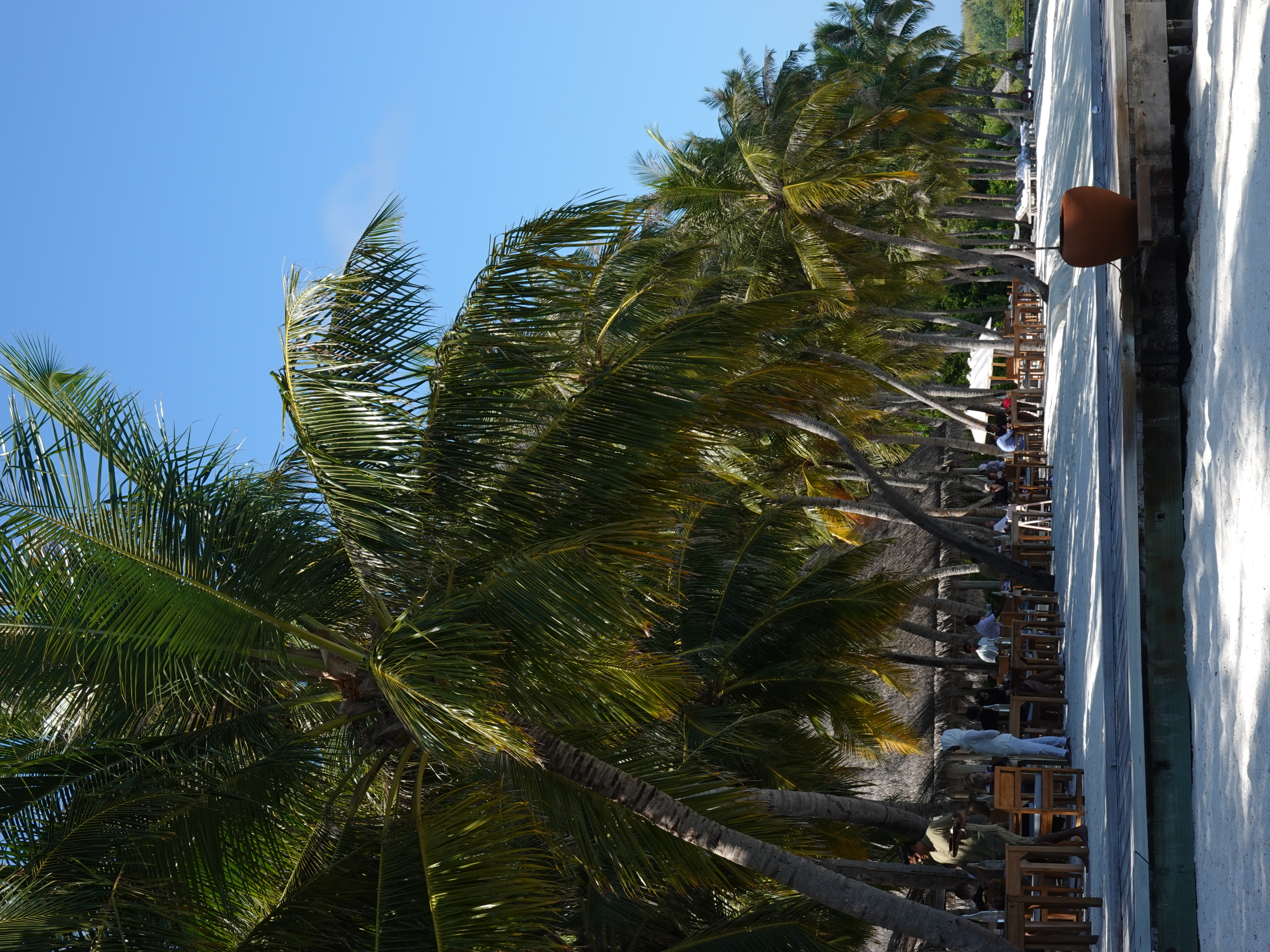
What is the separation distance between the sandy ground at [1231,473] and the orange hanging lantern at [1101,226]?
328 millimetres

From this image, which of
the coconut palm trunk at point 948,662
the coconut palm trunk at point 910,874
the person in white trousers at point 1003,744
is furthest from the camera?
the coconut palm trunk at point 948,662

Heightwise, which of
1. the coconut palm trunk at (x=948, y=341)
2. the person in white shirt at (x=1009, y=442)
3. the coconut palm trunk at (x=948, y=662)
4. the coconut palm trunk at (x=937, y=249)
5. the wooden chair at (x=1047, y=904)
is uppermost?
the coconut palm trunk at (x=937, y=249)

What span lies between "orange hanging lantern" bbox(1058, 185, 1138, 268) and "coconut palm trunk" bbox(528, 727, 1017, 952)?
3.73m

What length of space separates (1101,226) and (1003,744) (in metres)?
7.02

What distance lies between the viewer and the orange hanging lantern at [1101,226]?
6008 millimetres

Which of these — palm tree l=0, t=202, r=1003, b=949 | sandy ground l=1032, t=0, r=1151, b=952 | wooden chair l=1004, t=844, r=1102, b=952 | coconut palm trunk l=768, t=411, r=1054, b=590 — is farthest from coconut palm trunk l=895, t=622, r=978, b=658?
palm tree l=0, t=202, r=1003, b=949

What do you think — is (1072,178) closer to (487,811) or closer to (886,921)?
(886,921)

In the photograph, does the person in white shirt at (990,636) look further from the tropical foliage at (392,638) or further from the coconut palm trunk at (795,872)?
the coconut palm trunk at (795,872)

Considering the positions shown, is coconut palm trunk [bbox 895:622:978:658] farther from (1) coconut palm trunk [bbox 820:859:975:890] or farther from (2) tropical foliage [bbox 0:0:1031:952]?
(2) tropical foliage [bbox 0:0:1031:952]

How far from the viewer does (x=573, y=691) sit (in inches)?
248

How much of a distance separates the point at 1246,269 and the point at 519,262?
399cm

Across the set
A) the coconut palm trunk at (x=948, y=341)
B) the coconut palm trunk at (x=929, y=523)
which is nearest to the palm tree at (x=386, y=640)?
the coconut palm trunk at (x=929, y=523)

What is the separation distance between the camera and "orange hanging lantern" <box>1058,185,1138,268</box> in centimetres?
601

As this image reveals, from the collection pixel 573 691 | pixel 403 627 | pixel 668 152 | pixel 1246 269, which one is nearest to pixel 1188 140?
pixel 1246 269
